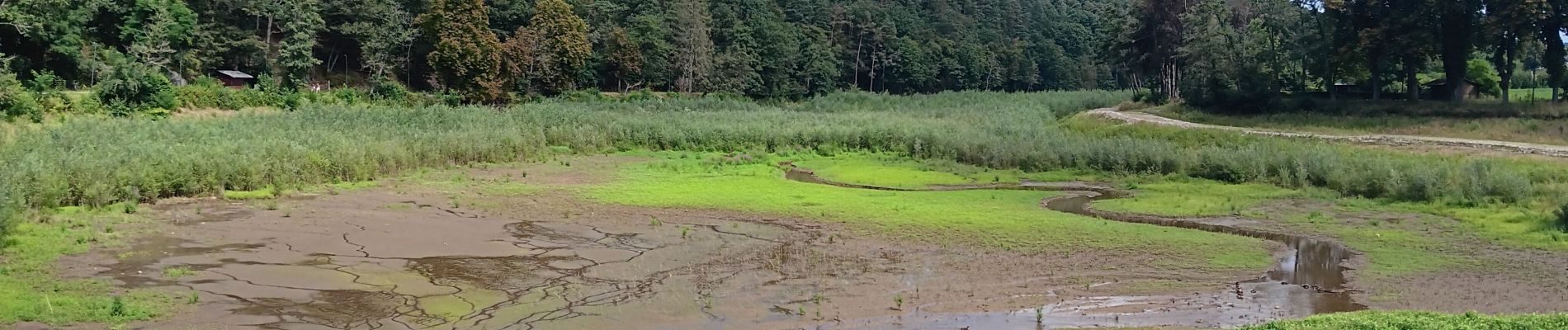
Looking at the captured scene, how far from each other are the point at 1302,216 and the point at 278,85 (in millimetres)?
46887

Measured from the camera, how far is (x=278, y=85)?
5319 cm

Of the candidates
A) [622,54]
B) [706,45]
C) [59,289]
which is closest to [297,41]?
[622,54]

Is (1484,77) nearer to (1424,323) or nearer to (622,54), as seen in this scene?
(622,54)

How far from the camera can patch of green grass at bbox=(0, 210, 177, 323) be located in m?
11.6

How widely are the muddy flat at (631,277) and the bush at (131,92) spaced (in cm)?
1943

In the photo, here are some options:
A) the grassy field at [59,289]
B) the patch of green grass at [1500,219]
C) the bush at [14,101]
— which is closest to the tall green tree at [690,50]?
the bush at [14,101]

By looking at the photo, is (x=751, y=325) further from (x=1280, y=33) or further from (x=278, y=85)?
(x=1280, y=33)

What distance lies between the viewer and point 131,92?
37.6m

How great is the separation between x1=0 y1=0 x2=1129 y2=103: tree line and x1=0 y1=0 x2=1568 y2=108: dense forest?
5.0 inches

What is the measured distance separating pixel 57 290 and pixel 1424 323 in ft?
47.0

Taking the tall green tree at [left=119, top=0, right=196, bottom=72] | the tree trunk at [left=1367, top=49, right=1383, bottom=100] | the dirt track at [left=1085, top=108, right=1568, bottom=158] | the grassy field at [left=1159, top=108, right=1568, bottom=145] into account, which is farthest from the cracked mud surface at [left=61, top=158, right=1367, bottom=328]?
the tree trunk at [left=1367, top=49, right=1383, bottom=100]

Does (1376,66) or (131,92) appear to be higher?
(1376,66)

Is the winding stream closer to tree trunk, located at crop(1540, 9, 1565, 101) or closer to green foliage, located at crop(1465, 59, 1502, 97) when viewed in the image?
tree trunk, located at crop(1540, 9, 1565, 101)

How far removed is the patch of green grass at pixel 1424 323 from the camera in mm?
9383
